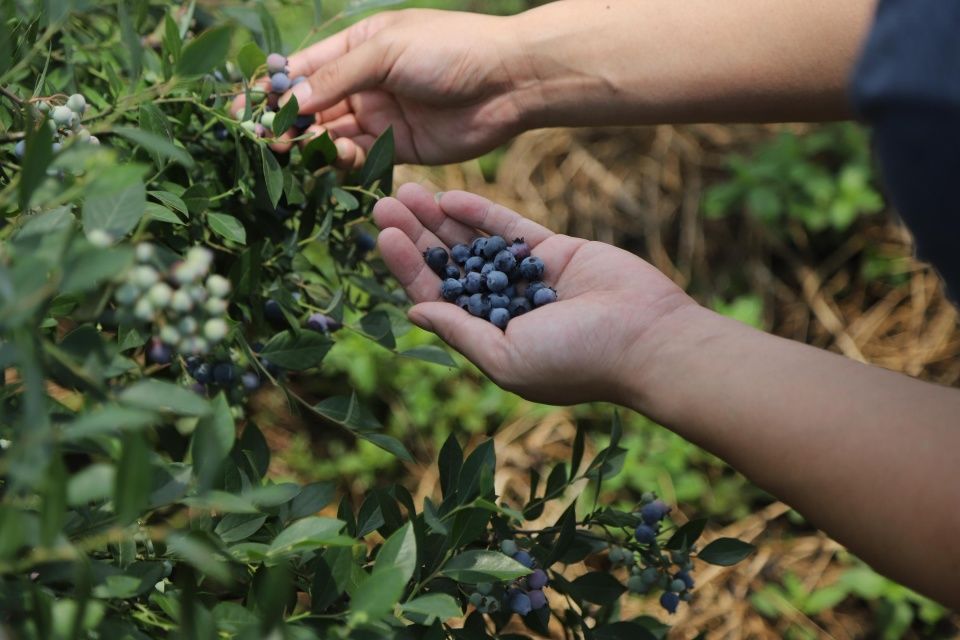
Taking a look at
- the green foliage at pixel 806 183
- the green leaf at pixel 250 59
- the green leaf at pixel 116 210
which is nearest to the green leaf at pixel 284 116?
the green leaf at pixel 250 59

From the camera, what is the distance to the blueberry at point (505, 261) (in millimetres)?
1330

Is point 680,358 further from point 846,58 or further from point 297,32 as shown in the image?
point 297,32

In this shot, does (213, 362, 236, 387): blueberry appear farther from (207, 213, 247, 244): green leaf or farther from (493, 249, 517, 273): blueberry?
(493, 249, 517, 273): blueberry

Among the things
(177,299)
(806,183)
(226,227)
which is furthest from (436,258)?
(806,183)

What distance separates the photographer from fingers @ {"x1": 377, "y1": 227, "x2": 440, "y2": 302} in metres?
1.34

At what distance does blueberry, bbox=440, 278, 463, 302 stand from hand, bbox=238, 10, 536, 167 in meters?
0.28

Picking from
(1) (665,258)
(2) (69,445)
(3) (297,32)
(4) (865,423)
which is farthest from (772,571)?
(3) (297,32)

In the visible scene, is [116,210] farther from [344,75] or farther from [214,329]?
[344,75]

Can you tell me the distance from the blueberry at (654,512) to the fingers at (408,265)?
0.43 meters

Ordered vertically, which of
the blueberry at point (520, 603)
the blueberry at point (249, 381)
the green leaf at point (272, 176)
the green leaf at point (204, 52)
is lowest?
the blueberry at point (520, 603)

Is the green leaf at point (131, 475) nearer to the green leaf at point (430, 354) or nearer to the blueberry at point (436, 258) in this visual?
the green leaf at point (430, 354)

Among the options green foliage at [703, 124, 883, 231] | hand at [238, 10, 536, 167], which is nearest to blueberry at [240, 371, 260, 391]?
hand at [238, 10, 536, 167]

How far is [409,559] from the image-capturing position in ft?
2.72

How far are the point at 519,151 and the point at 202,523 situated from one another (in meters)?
2.54
